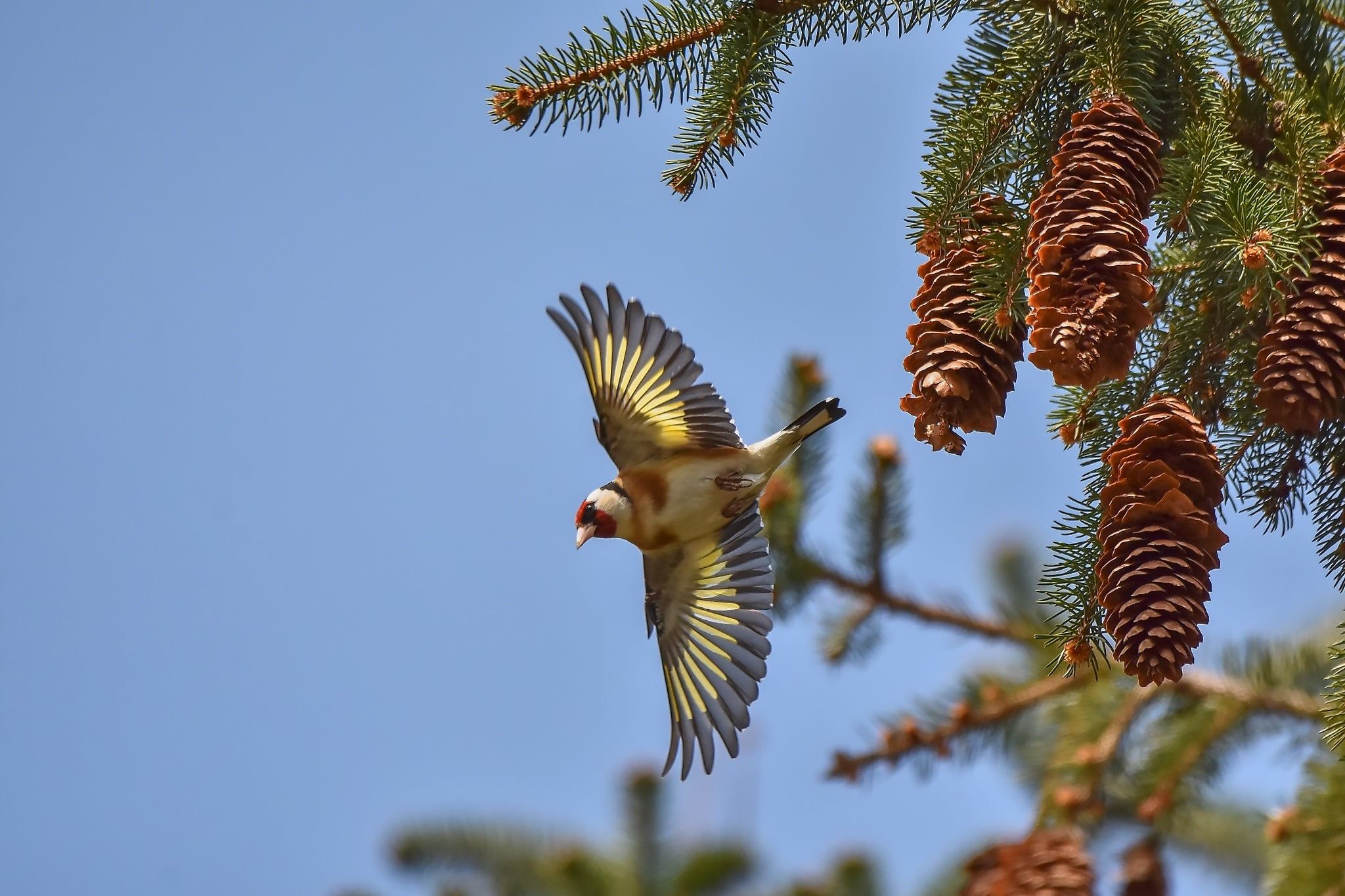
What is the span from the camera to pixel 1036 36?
6.52ft

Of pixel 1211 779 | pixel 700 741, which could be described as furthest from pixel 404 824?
pixel 1211 779

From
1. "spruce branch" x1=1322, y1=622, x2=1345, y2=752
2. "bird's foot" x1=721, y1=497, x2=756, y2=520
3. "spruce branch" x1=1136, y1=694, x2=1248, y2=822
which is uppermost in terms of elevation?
"bird's foot" x1=721, y1=497, x2=756, y2=520

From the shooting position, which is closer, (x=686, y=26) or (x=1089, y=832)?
(x=686, y=26)

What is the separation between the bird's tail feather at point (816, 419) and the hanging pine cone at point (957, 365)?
1.43 m

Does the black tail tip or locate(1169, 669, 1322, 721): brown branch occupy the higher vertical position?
the black tail tip

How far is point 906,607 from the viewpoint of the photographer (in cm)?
362

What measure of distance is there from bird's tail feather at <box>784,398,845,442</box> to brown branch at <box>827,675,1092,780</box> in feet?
2.57

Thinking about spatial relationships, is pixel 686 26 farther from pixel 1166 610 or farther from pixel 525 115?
pixel 1166 610

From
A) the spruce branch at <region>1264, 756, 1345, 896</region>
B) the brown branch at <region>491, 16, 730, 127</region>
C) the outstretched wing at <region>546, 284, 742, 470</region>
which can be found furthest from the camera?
the outstretched wing at <region>546, 284, 742, 470</region>

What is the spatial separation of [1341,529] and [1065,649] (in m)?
0.44

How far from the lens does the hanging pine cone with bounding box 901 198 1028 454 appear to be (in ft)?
5.86

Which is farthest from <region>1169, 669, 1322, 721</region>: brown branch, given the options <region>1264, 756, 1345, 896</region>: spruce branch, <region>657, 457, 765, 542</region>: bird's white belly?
<region>657, 457, 765, 542</region>: bird's white belly

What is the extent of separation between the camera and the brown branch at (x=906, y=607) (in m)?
3.60

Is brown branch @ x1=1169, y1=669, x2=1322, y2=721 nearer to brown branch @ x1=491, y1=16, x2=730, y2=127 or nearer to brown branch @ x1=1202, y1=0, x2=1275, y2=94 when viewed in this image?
brown branch @ x1=1202, y1=0, x2=1275, y2=94
